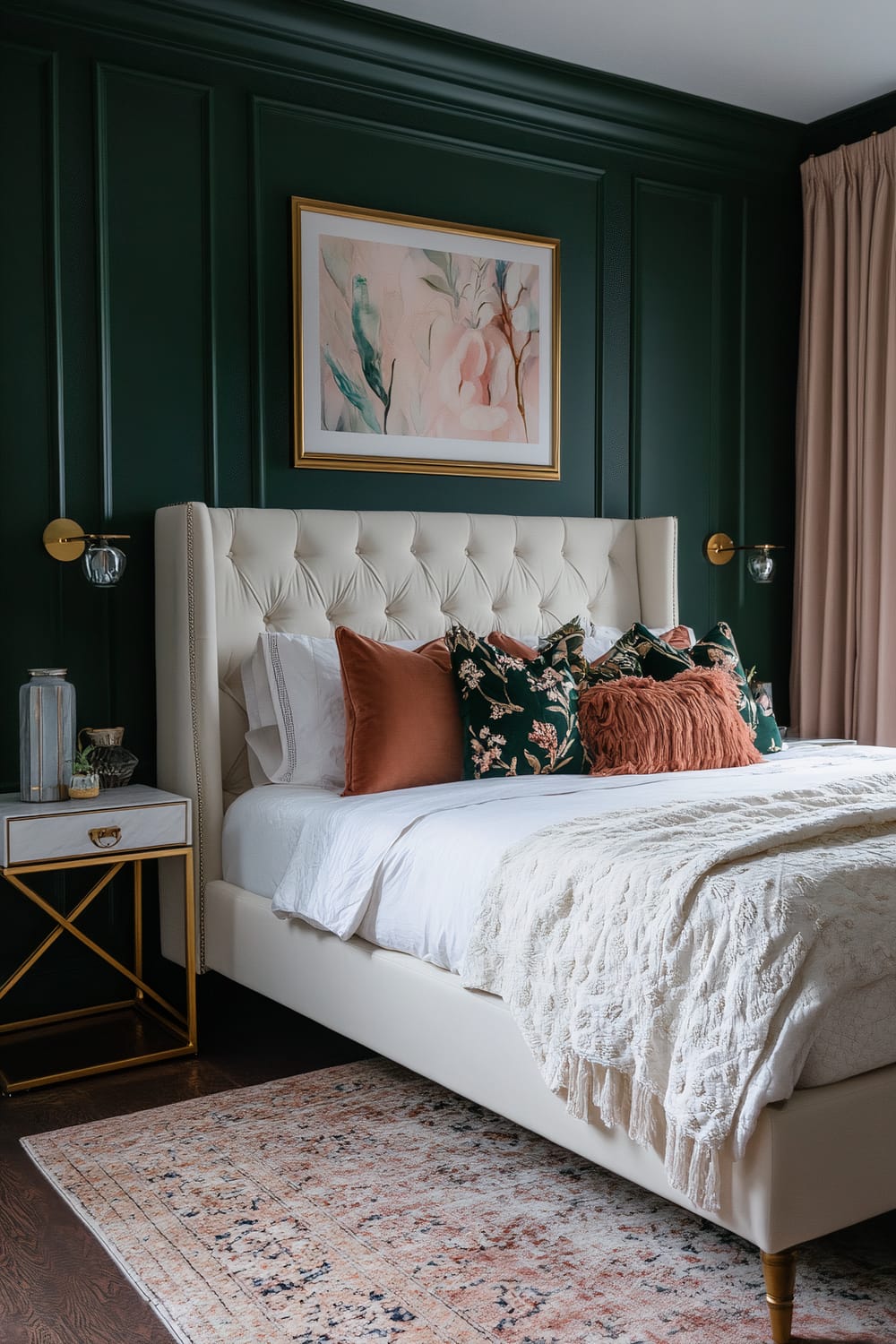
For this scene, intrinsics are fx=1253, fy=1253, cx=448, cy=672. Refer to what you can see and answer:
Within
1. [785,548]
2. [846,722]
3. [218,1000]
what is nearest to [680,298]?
[785,548]

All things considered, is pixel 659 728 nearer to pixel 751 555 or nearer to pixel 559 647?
pixel 559 647

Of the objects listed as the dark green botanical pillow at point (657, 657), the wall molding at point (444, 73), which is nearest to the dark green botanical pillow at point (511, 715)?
the dark green botanical pillow at point (657, 657)

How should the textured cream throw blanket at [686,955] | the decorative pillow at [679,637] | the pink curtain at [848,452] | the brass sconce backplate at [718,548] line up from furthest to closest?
the brass sconce backplate at [718,548], the pink curtain at [848,452], the decorative pillow at [679,637], the textured cream throw blanket at [686,955]

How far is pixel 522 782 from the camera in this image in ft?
9.82

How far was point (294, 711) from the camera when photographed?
3.28 meters

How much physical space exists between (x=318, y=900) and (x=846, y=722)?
2.54 metres

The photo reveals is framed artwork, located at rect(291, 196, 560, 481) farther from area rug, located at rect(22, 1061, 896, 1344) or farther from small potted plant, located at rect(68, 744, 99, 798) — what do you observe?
area rug, located at rect(22, 1061, 896, 1344)

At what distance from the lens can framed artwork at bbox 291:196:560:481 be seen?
12.2 feet

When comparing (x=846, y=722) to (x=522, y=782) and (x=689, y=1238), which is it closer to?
(x=522, y=782)

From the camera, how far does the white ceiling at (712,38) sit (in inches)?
147

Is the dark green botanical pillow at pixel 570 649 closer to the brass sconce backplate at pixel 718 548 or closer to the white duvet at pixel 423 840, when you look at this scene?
the white duvet at pixel 423 840

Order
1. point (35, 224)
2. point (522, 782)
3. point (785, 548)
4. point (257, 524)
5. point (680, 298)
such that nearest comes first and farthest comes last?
point (522, 782) < point (35, 224) < point (257, 524) < point (680, 298) < point (785, 548)

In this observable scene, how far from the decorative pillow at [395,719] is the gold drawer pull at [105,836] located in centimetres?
55

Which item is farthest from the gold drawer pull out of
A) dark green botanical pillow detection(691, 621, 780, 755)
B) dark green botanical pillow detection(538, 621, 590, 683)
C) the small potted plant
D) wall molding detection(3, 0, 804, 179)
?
wall molding detection(3, 0, 804, 179)
